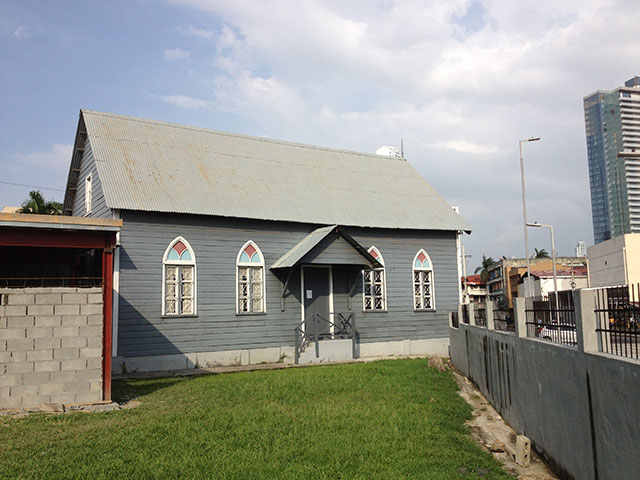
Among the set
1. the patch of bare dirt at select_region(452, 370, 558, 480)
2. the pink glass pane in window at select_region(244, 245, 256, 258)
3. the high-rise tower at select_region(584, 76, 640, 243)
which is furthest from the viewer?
the high-rise tower at select_region(584, 76, 640, 243)

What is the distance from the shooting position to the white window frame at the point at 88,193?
64.2 feet

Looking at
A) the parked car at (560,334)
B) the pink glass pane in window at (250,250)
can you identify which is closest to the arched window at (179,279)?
the pink glass pane in window at (250,250)

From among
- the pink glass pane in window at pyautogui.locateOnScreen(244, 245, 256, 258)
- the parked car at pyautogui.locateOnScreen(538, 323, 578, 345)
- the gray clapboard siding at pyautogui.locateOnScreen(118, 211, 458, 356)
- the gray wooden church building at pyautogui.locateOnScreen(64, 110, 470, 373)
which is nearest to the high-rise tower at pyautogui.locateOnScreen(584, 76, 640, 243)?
the gray wooden church building at pyautogui.locateOnScreen(64, 110, 470, 373)

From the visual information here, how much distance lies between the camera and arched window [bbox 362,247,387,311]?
22109 mm

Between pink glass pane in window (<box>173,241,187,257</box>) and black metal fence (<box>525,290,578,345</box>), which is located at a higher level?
pink glass pane in window (<box>173,241,187,257</box>)

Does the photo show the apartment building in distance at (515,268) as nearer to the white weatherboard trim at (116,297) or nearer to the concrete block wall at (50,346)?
the white weatherboard trim at (116,297)

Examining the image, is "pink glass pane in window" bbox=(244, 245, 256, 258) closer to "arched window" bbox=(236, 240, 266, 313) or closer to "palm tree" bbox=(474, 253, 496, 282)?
"arched window" bbox=(236, 240, 266, 313)

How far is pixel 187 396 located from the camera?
13.1 m

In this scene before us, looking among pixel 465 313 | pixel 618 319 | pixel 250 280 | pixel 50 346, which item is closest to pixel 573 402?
pixel 618 319

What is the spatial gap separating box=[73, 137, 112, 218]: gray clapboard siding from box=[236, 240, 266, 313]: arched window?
4.31 metres

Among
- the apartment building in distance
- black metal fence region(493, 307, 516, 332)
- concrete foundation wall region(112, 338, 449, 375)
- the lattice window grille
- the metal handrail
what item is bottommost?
concrete foundation wall region(112, 338, 449, 375)

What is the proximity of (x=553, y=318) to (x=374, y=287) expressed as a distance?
13791 millimetres

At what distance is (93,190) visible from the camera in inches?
757

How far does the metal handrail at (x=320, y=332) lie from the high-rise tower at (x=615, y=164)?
426 feet
